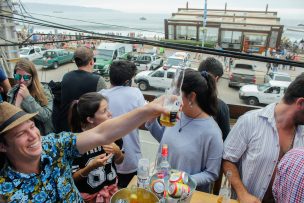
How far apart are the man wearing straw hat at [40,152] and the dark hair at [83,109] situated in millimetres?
470

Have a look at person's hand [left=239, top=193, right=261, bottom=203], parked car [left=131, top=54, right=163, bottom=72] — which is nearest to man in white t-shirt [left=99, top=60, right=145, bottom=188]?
person's hand [left=239, top=193, right=261, bottom=203]

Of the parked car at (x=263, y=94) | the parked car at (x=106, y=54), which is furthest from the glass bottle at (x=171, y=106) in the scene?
the parked car at (x=106, y=54)

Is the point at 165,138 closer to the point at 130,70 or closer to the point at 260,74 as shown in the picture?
the point at 130,70

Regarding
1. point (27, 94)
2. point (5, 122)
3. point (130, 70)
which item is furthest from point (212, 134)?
point (27, 94)

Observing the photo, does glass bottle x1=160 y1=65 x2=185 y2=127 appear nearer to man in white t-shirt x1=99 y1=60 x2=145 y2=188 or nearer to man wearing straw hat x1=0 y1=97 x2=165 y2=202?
man wearing straw hat x1=0 y1=97 x2=165 y2=202

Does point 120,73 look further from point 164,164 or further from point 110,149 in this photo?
point 164,164

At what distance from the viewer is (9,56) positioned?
9555 millimetres

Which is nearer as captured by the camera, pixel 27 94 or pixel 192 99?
pixel 192 99

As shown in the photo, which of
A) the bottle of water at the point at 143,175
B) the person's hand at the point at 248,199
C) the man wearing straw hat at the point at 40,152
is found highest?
the man wearing straw hat at the point at 40,152

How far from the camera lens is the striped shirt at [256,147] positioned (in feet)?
5.46

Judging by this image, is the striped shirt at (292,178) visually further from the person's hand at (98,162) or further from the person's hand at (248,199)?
the person's hand at (98,162)

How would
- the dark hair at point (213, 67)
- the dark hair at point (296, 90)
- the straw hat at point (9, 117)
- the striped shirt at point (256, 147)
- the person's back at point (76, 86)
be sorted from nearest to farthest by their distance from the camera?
1. the straw hat at point (9, 117)
2. the dark hair at point (296, 90)
3. the striped shirt at point (256, 147)
4. the dark hair at point (213, 67)
5. the person's back at point (76, 86)

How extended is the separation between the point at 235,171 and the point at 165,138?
22.8 inches

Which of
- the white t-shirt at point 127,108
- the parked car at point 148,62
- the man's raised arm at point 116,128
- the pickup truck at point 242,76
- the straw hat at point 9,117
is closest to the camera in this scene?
the straw hat at point 9,117
